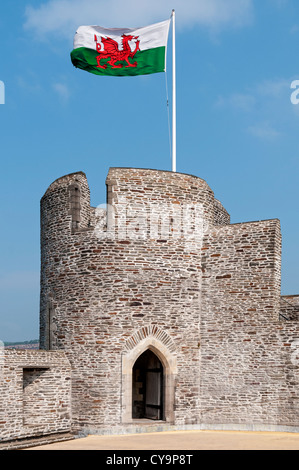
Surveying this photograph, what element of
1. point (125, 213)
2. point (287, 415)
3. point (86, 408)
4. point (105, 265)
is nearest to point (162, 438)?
point (86, 408)

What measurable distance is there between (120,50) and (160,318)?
27.7 ft

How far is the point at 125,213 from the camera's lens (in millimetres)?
17844

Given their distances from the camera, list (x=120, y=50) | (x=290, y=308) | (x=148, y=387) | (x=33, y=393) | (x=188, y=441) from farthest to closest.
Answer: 1. (x=290, y=308)
2. (x=120, y=50)
3. (x=148, y=387)
4. (x=33, y=393)
5. (x=188, y=441)

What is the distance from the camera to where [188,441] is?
605 inches

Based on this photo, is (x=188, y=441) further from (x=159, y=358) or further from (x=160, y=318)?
(x=160, y=318)

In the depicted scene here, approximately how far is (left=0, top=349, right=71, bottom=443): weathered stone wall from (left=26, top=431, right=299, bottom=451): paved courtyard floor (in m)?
0.74

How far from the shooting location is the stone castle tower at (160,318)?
17031 mm

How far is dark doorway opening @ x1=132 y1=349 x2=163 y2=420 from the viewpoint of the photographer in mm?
18094

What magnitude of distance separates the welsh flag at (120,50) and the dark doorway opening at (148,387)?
8855 millimetres

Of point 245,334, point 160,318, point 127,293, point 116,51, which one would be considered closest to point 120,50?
point 116,51

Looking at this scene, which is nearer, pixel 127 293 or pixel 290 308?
pixel 127 293

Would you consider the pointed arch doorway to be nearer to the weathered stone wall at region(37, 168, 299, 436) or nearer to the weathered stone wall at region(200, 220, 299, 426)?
the weathered stone wall at region(37, 168, 299, 436)

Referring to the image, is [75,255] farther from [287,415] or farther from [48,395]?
[287,415]
